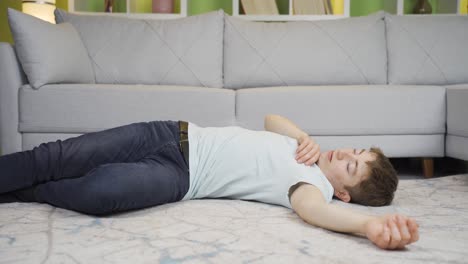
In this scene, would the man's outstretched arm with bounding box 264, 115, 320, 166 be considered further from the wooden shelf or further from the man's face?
the wooden shelf

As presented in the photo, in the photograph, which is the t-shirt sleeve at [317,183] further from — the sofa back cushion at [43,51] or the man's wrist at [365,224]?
the sofa back cushion at [43,51]

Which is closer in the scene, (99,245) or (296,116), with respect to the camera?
(99,245)

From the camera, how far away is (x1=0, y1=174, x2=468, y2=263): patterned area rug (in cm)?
112

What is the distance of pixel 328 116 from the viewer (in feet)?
8.16

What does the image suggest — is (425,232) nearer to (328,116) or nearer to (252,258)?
(252,258)

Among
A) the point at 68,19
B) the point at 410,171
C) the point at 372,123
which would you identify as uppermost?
the point at 68,19

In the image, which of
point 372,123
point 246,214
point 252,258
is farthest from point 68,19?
point 252,258

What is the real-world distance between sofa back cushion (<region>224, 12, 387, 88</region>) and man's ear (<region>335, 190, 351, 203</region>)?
4.65 ft

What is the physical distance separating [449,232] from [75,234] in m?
0.97

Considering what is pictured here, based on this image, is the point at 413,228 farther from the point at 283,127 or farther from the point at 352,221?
the point at 283,127

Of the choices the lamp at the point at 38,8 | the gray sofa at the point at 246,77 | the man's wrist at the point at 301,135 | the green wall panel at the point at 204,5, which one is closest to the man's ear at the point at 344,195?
the man's wrist at the point at 301,135

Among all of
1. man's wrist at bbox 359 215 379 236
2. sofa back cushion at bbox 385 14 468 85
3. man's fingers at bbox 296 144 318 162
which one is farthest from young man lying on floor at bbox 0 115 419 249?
sofa back cushion at bbox 385 14 468 85

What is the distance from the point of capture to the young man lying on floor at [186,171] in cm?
144

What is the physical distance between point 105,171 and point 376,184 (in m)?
0.79
